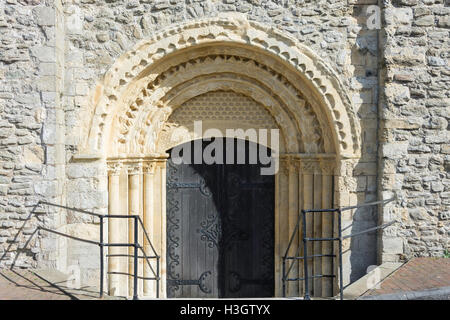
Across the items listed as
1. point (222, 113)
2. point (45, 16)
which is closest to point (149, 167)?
point (222, 113)

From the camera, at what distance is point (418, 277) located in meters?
5.58

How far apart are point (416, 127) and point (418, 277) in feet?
6.16

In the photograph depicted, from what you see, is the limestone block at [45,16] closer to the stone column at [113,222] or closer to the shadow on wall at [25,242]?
the stone column at [113,222]

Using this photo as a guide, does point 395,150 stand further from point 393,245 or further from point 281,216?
point 281,216

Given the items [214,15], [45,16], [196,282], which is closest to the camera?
[45,16]

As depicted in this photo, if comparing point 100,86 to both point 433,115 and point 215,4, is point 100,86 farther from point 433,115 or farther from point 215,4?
point 433,115

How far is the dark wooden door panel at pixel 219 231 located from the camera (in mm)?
7016

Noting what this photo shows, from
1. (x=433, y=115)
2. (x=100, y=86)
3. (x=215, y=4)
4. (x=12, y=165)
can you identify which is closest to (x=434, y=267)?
(x=433, y=115)

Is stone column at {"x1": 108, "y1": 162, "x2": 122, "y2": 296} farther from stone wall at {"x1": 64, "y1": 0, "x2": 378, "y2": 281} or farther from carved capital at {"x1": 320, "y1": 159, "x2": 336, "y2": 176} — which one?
carved capital at {"x1": 320, "y1": 159, "x2": 336, "y2": 176}

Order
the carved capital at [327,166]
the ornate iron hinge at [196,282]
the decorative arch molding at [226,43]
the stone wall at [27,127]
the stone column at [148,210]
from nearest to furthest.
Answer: the stone wall at [27,127] → the decorative arch molding at [226,43] → the carved capital at [327,166] → the stone column at [148,210] → the ornate iron hinge at [196,282]

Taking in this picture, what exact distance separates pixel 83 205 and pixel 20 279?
46.4 inches

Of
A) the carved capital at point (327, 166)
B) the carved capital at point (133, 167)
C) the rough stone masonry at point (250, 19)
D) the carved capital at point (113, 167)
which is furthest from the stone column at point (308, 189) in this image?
the carved capital at point (113, 167)

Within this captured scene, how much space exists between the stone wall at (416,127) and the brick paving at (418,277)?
18 cm

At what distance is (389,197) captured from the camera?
243 inches
